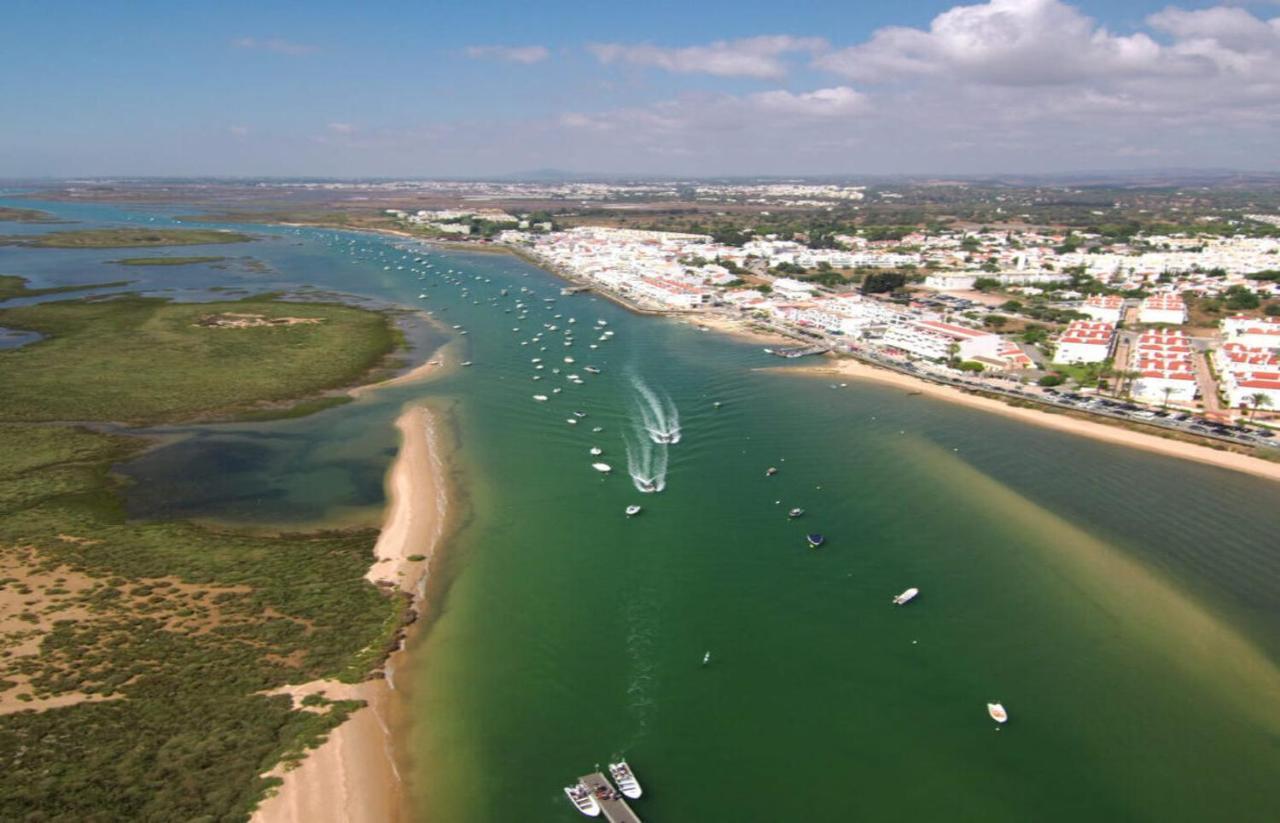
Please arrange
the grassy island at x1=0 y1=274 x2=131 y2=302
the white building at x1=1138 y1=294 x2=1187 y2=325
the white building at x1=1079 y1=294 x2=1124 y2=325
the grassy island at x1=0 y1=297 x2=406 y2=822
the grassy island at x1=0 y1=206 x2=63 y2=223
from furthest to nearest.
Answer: the grassy island at x1=0 y1=206 x2=63 y2=223 → the grassy island at x1=0 y1=274 x2=131 y2=302 → the white building at x1=1079 y1=294 x2=1124 y2=325 → the white building at x1=1138 y1=294 x2=1187 y2=325 → the grassy island at x1=0 y1=297 x2=406 y2=822

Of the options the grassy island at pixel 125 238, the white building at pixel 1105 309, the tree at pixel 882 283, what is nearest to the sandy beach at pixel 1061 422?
the tree at pixel 882 283

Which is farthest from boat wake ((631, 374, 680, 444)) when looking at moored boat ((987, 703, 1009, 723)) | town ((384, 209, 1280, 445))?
moored boat ((987, 703, 1009, 723))

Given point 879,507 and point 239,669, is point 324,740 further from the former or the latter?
point 879,507

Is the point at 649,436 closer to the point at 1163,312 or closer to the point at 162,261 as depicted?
the point at 1163,312

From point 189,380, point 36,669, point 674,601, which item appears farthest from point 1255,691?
point 189,380

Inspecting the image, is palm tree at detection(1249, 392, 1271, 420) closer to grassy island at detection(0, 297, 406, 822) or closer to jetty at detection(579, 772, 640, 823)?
jetty at detection(579, 772, 640, 823)

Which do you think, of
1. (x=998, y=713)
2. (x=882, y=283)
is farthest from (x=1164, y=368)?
(x=998, y=713)

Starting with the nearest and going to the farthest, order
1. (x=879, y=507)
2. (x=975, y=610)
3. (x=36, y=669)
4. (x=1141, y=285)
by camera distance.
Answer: (x=36, y=669), (x=975, y=610), (x=879, y=507), (x=1141, y=285)
